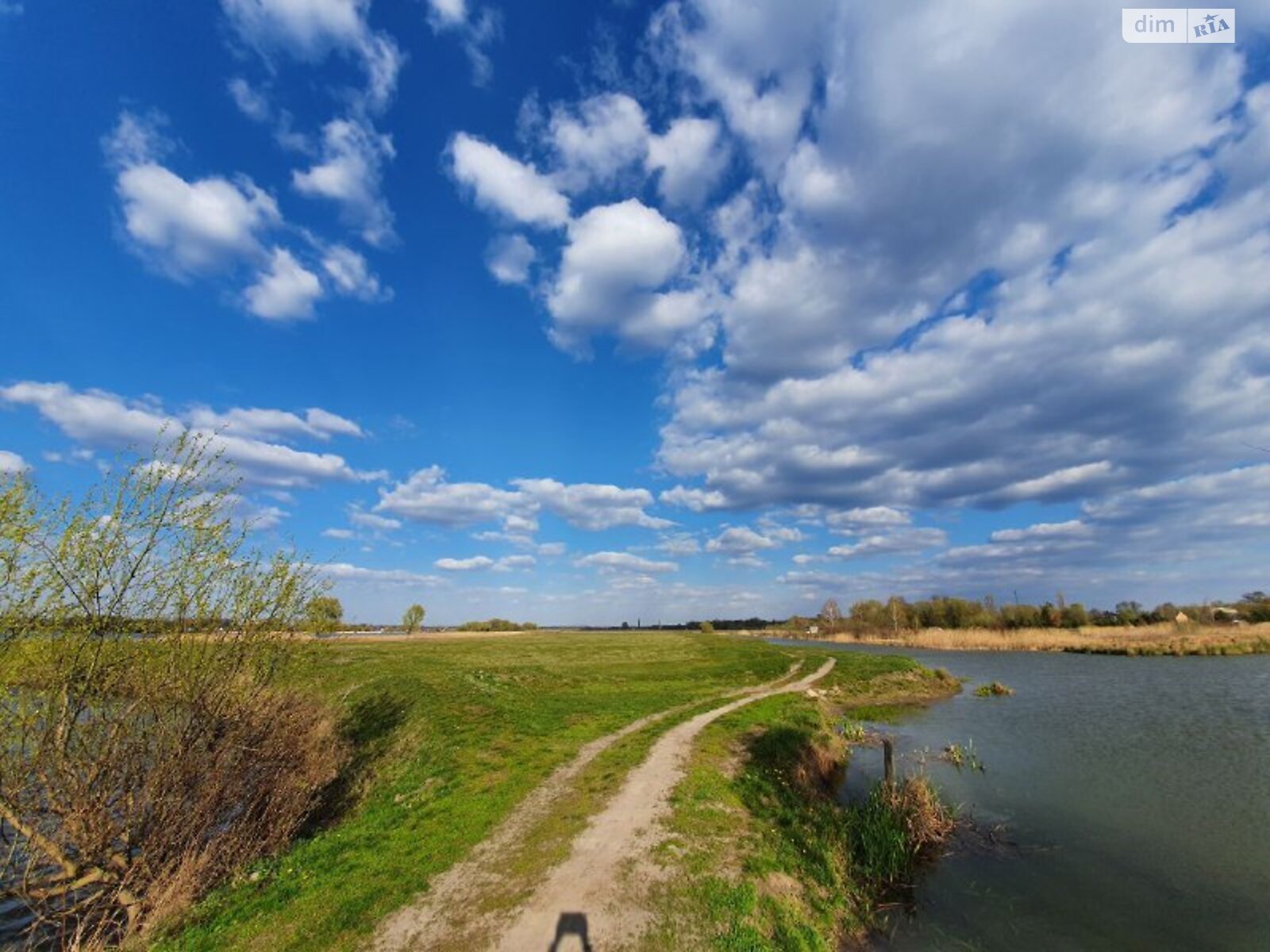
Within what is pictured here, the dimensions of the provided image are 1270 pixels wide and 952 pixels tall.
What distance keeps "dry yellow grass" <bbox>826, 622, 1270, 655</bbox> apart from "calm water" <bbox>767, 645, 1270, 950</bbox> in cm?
3757

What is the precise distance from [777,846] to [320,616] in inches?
563

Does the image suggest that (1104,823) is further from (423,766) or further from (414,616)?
(414,616)

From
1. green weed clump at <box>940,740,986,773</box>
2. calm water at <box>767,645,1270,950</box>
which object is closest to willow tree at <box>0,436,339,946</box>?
calm water at <box>767,645,1270,950</box>

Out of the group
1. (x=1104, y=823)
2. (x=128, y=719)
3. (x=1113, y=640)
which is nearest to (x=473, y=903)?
(x=128, y=719)

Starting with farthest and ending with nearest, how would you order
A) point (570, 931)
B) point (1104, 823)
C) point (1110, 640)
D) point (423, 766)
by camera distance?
point (1110, 640)
point (423, 766)
point (1104, 823)
point (570, 931)

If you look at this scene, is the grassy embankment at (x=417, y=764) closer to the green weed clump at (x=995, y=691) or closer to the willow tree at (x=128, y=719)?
the willow tree at (x=128, y=719)

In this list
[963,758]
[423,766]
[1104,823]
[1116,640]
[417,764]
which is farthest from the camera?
[1116,640]

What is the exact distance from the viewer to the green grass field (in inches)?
480

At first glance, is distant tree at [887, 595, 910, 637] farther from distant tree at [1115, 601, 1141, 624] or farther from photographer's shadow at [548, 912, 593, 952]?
photographer's shadow at [548, 912, 593, 952]

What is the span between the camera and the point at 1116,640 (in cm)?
8419

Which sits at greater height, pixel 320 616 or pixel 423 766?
pixel 320 616

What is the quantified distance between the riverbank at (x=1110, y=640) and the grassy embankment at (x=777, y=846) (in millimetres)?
72794

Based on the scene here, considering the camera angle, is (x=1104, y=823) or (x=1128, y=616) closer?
(x=1104, y=823)

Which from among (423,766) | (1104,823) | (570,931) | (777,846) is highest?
(423,766)
